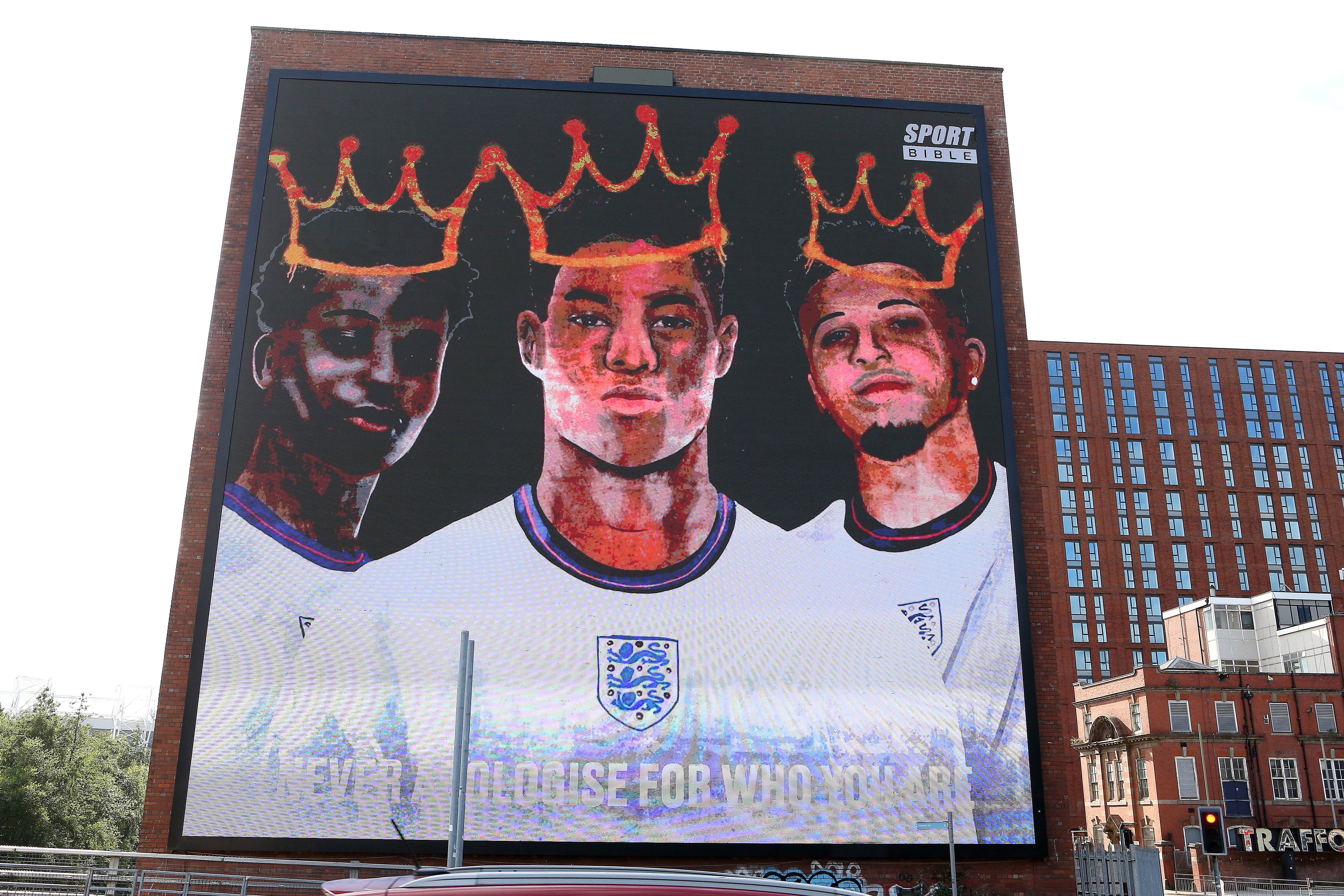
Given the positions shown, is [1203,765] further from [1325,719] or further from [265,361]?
[265,361]

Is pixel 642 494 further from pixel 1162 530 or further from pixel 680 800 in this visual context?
pixel 1162 530

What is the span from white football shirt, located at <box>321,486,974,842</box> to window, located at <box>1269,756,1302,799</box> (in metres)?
53.2

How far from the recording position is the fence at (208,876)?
52.0 feet

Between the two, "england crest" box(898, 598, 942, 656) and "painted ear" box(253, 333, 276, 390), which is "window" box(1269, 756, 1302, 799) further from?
"painted ear" box(253, 333, 276, 390)

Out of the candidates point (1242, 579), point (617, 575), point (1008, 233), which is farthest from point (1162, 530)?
point (617, 575)

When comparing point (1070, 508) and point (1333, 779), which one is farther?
point (1070, 508)

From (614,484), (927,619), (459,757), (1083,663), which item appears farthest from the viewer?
(1083,663)

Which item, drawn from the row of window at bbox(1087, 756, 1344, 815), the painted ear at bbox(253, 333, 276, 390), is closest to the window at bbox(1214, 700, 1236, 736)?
the row of window at bbox(1087, 756, 1344, 815)

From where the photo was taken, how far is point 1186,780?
60.1 m

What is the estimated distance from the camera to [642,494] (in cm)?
1902

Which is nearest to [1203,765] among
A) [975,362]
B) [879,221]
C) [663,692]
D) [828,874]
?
[975,362]

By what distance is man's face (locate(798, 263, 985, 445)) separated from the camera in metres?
19.9

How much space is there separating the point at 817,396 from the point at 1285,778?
55.1 metres

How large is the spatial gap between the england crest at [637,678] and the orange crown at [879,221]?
8.04 meters
